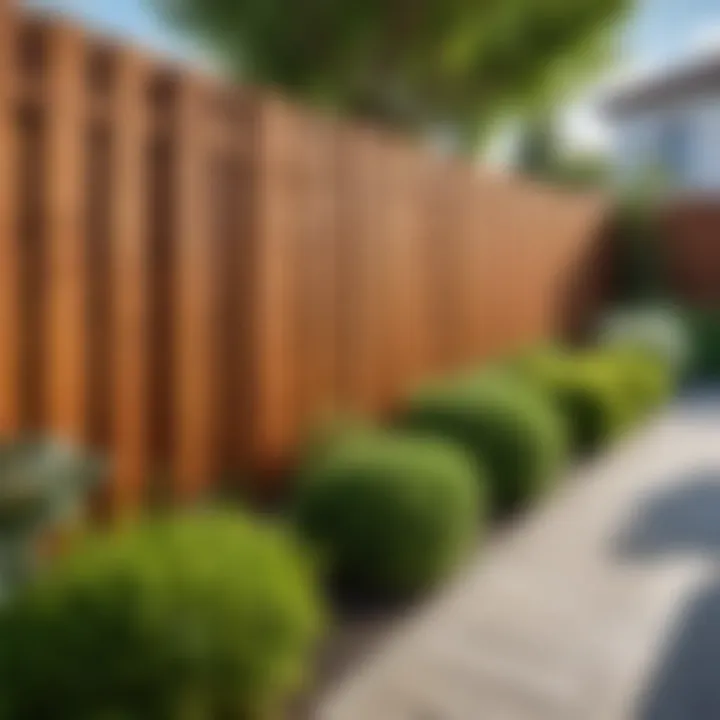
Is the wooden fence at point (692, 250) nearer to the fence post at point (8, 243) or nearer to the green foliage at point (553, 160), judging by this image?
the green foliage at point (553, 160)

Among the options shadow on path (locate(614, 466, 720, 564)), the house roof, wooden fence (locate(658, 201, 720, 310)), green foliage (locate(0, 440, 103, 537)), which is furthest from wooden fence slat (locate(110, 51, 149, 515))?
the house roof

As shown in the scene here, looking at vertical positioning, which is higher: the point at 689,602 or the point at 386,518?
the point at 386,518

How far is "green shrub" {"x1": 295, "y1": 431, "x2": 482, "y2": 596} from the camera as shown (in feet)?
11.8

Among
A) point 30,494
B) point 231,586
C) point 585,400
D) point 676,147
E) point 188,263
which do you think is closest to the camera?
point 30,494

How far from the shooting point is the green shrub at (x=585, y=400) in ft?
20.9

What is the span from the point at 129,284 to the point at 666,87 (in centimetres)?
2380

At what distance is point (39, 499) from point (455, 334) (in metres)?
5.08

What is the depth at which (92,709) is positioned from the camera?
221 cm

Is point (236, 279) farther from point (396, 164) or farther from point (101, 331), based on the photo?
point (396, 164)

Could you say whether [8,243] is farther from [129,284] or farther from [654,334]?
[654,334]

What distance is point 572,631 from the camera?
3.44 meters

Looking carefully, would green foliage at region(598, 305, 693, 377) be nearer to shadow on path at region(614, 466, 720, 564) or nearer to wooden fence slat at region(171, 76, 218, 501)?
shadow on path at region(614, 466, 720, 564)

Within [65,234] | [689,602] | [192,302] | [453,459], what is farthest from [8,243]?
[689,602]

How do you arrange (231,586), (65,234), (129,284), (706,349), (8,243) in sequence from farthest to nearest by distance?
(706,349) → (129,284) → (65,234) → (8,243) → (231,586)
